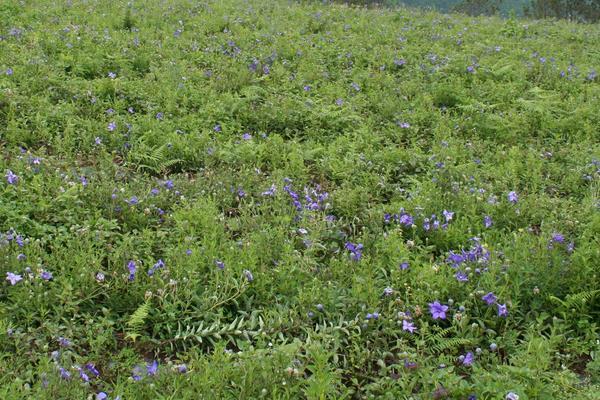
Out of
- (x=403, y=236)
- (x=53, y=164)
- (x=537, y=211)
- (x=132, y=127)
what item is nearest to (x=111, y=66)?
(x=132, y=127)

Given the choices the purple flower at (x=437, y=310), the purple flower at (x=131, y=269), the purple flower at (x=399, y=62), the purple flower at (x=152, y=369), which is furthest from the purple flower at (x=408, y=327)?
the purple flower at (x=399, y=62)

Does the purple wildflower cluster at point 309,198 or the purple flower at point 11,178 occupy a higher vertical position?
the purple flower at point 11,178

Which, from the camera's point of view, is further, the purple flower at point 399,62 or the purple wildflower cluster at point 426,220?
the purple flower at point 399,62

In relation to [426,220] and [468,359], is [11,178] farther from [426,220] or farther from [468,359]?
[468,359]

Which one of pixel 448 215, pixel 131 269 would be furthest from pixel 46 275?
pixel 448 215

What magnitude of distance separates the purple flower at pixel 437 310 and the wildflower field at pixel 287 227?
0.05 meters

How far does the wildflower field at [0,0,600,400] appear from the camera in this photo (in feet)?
11.0

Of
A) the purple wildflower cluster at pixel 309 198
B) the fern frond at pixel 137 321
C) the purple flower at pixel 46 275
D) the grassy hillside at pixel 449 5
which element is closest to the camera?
the fern frond at pixel 137 321

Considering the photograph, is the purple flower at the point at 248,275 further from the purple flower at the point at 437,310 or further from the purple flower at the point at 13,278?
the purple flower at the point at 13,278

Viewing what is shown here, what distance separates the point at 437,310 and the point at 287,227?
1454mm

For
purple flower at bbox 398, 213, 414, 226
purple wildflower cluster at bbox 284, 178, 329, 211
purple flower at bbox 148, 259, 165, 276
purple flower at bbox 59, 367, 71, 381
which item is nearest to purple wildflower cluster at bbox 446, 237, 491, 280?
purple flower at bbox 398, 213, 414, 226

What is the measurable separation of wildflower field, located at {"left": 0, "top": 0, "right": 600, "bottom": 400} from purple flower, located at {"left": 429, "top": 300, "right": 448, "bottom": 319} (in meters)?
0.05

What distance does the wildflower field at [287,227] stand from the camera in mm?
3340

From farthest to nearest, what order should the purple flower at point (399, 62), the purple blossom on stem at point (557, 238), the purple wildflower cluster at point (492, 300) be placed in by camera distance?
the purple flower at point (399, 62) < the purple blossom on stem at point (557, 238) < the purple wildflower cluster at point (492, 300)
